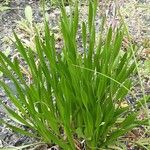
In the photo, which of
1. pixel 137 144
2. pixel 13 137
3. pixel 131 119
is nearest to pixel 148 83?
pixel 137 144

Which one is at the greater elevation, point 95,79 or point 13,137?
point 95,79

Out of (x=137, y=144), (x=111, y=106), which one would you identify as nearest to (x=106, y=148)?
(x=137, y=144)

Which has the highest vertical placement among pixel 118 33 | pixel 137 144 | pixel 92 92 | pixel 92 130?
pixel 118 33

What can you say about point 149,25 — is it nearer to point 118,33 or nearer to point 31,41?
point 31,41

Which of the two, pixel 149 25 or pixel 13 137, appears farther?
pixel 149 25

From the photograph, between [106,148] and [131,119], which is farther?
[106,148]

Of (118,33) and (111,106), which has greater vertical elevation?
(118,33)

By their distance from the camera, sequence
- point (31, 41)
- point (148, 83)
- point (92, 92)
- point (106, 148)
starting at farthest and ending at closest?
point (31, 41)
point (148, 83)
point (106, 148)
point (92, 92)

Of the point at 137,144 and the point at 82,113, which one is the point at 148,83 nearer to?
the point at 137,144

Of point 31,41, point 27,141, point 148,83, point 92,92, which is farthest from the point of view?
point 31,41
